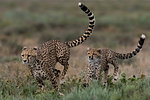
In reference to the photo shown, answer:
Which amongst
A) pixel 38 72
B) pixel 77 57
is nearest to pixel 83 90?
pixel 38 72

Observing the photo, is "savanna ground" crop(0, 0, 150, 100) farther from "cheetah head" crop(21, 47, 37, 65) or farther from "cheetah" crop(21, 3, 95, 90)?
"cheetah head" crop(21, 47, 37, 65)

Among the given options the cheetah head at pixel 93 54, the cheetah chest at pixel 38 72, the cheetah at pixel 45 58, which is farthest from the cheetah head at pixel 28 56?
the cheetah head at pixel 93 54

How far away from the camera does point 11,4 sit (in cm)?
4488

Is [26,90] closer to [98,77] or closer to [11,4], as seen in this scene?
[98,77]

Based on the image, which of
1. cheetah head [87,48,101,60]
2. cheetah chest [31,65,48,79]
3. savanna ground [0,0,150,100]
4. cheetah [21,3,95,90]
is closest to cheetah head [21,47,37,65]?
cheetah [21,3,95,90]

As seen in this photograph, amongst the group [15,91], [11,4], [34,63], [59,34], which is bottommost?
[15,91]

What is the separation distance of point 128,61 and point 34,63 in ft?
15.2

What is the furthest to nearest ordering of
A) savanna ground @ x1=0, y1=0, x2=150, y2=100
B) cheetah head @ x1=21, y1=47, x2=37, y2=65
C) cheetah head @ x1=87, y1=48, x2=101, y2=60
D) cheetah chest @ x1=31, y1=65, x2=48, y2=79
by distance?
cheetah head @ x1=87, y1=48, x2=101, y2=60 < cheetah chest @ x1=31, y1=65, x2=48, y2=79 < cheetah head @ x1=21, y1=47, x2=37, y2=65 < savanna ground @ x1=0, y1=0, x2=150, y2=100

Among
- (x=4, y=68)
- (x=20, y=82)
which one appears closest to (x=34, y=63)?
(x=20, y=82)

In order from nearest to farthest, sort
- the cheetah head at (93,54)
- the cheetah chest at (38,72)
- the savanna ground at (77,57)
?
the savanna ground at (77,57) < the cheetah chest at (38,72) < the cheetah head at (93,54)

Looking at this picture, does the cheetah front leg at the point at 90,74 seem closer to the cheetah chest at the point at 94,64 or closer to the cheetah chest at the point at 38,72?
the cheetah chest at the point at 94,64

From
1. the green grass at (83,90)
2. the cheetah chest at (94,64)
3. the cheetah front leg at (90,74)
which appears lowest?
the green grass at (83,90)

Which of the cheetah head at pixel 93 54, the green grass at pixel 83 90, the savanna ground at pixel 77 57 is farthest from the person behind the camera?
the cheetah head at pixel 93 54

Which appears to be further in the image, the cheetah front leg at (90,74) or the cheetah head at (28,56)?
the cheetah front leg at (90,74)
